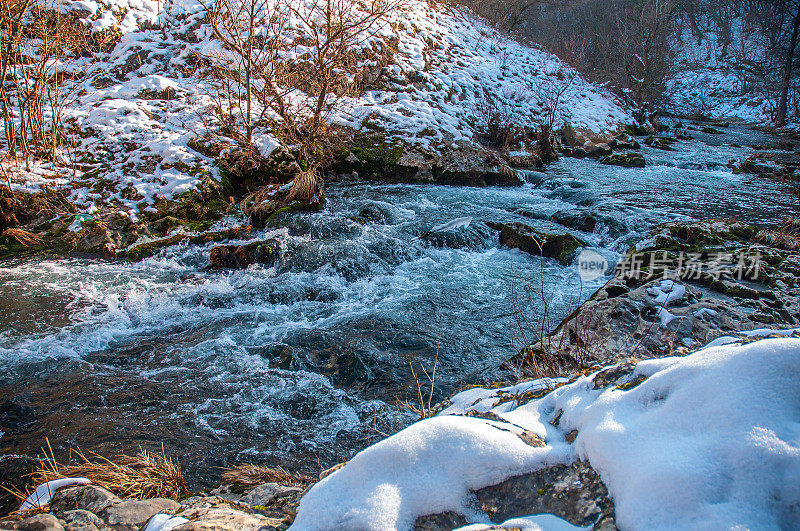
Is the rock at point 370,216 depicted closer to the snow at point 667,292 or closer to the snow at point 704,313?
the snow at point 667,292

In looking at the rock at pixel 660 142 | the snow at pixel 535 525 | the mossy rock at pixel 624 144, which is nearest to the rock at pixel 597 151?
the mossy rock at pixel 624 144

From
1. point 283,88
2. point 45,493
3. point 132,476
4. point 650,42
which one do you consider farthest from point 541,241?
point 650,42

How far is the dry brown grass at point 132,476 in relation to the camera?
88.5 inches

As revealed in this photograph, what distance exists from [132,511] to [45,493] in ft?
1.99

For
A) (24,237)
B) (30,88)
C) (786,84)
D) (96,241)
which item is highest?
(786,84)

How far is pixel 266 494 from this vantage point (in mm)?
2082

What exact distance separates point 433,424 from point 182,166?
26.8ft

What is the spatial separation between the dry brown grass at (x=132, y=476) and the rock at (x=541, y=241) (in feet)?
17.8

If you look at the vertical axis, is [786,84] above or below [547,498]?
above

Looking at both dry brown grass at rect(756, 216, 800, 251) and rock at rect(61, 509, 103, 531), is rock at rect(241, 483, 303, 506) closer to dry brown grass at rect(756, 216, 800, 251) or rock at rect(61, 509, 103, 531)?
rock at rect(61, 509, 103, 531)

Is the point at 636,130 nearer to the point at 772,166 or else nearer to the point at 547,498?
the point at 772,166

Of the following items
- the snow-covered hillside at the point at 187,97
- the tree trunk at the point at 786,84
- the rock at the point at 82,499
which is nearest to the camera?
the rock at the point at 82,499

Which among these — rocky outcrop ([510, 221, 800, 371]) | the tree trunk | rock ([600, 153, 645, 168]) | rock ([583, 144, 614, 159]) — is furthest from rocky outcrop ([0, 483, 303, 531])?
the tree trunk

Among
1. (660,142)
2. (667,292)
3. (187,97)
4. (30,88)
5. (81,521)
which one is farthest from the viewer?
(660,142)
